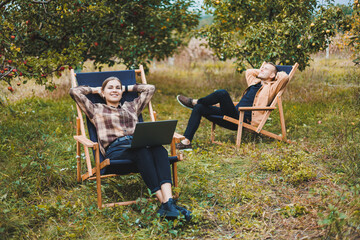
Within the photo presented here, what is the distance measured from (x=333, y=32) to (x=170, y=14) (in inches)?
113

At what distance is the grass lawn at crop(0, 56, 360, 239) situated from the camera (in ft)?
9.07

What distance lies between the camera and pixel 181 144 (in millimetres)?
4797

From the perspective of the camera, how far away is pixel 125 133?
356 cm

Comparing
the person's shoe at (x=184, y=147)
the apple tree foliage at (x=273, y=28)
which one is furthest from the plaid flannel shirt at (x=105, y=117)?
the apple tree foliage at (x=273, y=28)

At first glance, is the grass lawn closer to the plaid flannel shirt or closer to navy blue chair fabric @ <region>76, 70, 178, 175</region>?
navy blue chair fabric @ <region>76, 70, 178, 175</region>

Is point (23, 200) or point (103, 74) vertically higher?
point (103, 74)

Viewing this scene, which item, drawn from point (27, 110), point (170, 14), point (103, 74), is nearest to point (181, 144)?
point (103, 74)

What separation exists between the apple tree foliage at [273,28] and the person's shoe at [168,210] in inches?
159

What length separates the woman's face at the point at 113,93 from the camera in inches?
146

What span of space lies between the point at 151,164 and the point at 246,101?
96.4 inches

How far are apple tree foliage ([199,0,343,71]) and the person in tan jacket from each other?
4.13 ft

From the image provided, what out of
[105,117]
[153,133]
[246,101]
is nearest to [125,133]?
[105,117]

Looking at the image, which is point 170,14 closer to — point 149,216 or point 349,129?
point 349,129

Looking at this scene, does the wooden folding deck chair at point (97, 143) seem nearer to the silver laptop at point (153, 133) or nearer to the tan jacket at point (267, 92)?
the silver laptop at point (153, 133)
